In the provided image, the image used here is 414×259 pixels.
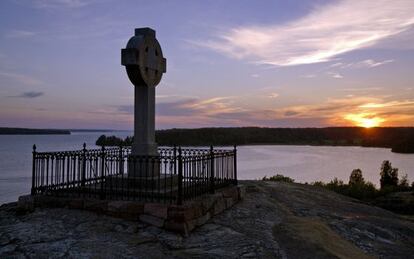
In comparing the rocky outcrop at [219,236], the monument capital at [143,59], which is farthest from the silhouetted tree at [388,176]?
the monument capital at [143,59]

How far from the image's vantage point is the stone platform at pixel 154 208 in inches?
310

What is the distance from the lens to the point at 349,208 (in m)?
12.8

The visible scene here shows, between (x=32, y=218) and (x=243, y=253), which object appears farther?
(x=32, y=218)

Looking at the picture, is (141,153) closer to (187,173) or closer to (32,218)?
(187,173)

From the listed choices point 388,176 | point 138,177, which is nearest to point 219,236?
point 138,177

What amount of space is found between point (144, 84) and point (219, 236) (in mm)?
4437

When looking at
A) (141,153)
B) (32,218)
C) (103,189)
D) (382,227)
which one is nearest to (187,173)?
(141,153)

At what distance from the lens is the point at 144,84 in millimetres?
10172

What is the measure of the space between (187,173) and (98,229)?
8.36ft

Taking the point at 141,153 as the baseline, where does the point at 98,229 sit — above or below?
below

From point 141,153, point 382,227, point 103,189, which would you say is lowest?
point 382,227

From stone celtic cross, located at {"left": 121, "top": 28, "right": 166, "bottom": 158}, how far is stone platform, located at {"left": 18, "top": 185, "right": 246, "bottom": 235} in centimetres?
190

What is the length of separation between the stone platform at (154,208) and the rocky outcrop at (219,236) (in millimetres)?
138

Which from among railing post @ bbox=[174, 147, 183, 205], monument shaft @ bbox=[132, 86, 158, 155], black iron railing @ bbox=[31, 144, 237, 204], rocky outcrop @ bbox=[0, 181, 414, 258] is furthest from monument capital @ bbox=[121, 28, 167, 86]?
rocky outcrop @ bbox=[0, 181, 414, 258]
